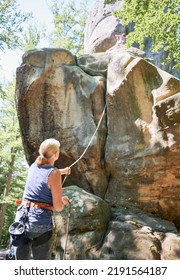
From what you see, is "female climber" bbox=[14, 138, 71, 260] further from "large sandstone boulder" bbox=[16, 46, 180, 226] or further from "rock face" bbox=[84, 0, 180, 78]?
"rock face" bbox=[84, 0, 180, 78]

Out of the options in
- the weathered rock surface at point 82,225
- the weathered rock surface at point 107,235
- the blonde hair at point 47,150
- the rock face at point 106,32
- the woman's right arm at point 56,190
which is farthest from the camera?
the rock face at point 106,32

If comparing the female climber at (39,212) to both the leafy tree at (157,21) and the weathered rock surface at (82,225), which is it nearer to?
the weathered rock surface at (82,225)

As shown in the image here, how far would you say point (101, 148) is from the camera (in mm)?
8211

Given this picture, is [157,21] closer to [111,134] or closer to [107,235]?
[111,134]

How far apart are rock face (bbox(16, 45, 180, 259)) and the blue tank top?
3252mm

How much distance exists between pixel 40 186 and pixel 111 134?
530cm

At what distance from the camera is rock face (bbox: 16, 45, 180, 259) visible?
630cm

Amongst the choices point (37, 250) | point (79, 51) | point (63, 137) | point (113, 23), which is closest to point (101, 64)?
point (63, 137)

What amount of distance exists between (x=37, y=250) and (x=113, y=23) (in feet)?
57.2

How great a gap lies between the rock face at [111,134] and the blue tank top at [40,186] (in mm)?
3252

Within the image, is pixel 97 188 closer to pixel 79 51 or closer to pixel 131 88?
pixel 131 88

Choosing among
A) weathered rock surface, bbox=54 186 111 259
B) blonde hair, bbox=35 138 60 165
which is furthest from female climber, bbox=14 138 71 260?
weathered rock surface, bbox=54 186 111 259

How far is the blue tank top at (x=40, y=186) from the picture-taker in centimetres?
310

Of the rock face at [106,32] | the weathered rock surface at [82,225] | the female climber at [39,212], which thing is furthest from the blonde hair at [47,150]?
the rock face at [106,32]
